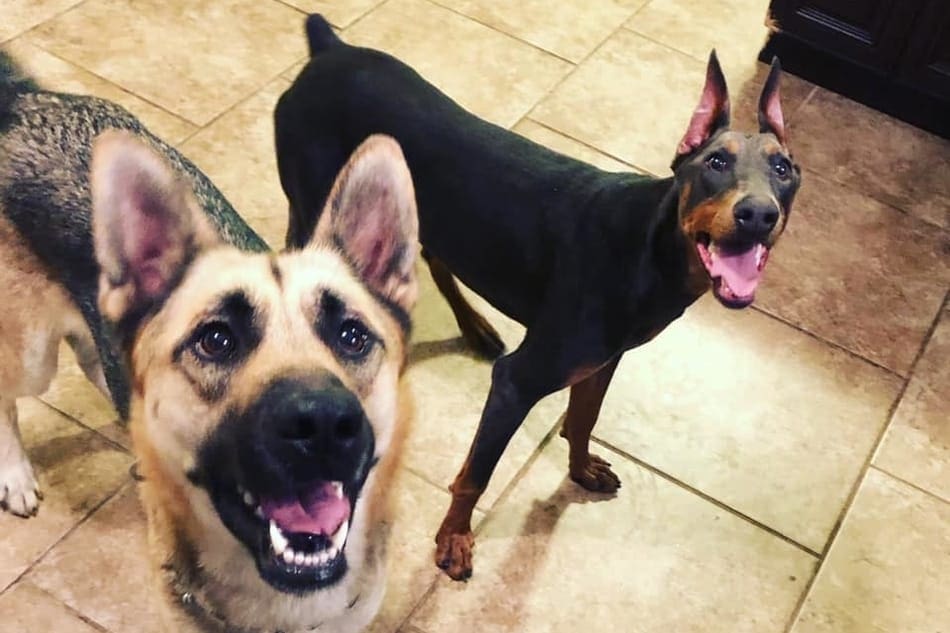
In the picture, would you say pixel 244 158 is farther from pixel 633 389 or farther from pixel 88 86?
pixel 633 389

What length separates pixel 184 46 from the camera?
12.2 ft

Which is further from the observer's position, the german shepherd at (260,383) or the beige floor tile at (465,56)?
the beige floor tile at (465,56)

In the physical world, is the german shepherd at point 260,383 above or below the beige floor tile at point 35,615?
above

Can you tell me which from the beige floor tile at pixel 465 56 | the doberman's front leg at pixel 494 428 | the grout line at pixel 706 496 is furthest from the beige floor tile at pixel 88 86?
the grout line at pixel 706 496

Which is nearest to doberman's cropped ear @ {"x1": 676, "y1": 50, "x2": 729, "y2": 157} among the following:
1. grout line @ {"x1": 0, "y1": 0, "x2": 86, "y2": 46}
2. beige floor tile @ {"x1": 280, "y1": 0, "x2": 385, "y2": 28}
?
beige floor tile @ {"x1": 280, "y1": 0, "x2": 385, "y2": 28}

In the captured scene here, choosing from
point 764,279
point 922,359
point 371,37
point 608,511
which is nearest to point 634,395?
point 608,511

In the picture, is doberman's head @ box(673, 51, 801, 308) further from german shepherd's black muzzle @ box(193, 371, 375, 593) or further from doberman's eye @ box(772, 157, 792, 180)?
german shepherd's black muzzle @ box(193, 371, 375, 593)

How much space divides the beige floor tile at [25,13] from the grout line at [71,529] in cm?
191

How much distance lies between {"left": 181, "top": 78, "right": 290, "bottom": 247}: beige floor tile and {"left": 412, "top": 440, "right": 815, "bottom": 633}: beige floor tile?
1.16m

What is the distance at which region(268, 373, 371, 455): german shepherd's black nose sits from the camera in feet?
4.63

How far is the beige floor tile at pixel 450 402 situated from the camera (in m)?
2.66

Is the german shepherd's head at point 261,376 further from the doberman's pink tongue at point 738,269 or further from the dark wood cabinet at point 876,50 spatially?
the dark wood cabinet at point 876,50

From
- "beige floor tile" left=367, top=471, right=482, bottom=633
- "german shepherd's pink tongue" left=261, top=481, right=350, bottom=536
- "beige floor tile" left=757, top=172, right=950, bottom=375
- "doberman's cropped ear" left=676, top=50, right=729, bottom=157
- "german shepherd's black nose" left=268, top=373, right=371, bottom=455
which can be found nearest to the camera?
"german shepherd's black nose" left=268, top=373, right=371, bottom=455

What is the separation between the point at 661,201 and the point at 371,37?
2032 millimetres
